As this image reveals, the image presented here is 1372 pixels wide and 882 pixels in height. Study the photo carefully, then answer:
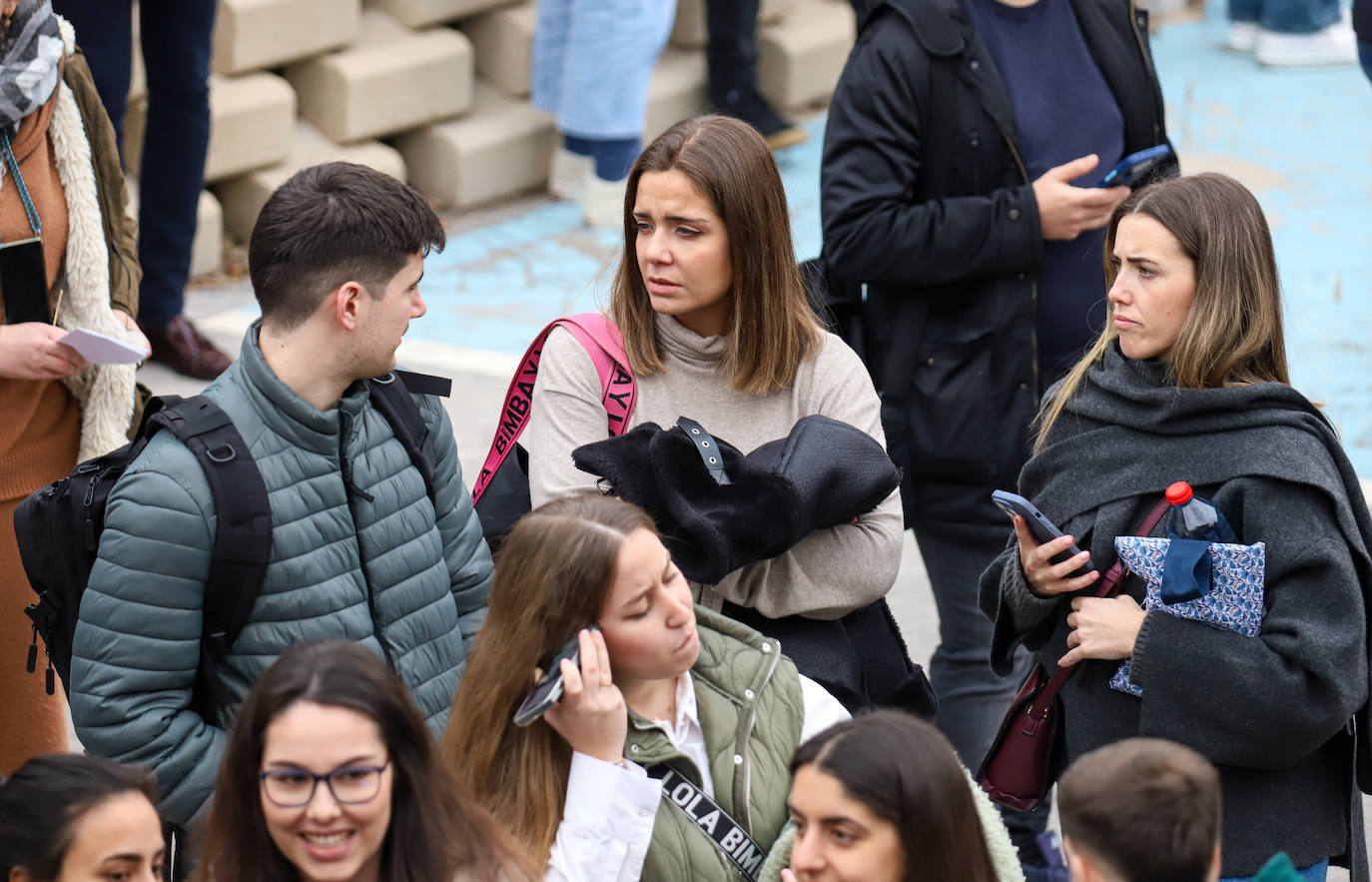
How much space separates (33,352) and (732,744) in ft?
5.43

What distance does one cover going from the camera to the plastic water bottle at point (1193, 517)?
311 cm

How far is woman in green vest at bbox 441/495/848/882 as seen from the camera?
2746 mm

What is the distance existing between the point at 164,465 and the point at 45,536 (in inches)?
12.4

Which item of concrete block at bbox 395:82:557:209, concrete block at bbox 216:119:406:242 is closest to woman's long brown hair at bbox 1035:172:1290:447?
concrete block at bbox 216:119:406:242

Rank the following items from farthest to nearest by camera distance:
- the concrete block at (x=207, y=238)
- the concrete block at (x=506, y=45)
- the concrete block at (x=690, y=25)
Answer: the concrete block at (x=690, y=25)
the concrete block at (x=506, y=45)
the concrete block at (x=207, y=238)

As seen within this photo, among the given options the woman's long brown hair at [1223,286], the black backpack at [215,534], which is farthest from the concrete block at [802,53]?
the black backpack at [215,534]

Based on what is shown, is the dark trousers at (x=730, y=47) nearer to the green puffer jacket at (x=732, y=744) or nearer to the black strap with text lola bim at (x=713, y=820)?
the green puffer jacket at (x=732, y=744)

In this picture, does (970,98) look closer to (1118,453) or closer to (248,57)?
(1118,453)

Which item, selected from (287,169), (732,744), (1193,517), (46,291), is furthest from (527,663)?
(287,169)

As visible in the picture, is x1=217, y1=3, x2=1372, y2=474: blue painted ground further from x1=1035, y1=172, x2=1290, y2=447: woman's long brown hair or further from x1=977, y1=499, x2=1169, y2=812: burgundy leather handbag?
x1=1035, y1=172, x2=1290, y2=447: woman's long brown hair

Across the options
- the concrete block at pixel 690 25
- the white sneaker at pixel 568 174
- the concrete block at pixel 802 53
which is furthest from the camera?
the concrete block at pixel 802 53

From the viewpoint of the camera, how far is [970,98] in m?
4.08

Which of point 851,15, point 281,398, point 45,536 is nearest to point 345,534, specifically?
point 281,398

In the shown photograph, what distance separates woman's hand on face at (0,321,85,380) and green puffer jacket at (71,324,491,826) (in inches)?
29.1
